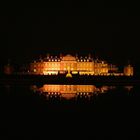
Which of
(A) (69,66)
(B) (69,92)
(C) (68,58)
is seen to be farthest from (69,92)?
(C) (68,58)

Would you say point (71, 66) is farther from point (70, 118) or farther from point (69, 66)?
point (70, 118)

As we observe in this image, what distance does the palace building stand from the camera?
6291cm

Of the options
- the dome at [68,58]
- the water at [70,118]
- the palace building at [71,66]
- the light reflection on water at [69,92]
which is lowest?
the water at [70,118]

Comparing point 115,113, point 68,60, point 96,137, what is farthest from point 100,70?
point 96,137

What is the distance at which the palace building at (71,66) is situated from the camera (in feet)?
206

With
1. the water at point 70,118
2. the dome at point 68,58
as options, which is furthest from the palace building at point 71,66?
the water at point 70,118

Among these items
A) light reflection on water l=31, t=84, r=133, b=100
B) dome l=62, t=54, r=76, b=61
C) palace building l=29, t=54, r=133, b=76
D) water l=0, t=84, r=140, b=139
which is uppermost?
dome l=62, t=54, r=76, b=61

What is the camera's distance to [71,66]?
208 feet

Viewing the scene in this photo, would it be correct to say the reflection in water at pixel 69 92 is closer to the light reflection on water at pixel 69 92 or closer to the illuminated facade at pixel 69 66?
the light reflection on water at pixel 69 92

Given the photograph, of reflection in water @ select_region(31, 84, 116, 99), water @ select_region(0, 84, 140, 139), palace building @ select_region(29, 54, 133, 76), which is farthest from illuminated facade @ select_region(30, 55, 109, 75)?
water @ select_region(0, 84, 140, 139)

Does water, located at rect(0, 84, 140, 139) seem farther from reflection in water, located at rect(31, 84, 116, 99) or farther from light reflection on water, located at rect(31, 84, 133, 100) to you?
reflection in water, located at rect(31, 84, 116, 99)

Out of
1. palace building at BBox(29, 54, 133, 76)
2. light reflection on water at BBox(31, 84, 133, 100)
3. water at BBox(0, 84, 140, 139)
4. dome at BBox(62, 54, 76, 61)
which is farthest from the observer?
dome at BBox(62, 54, 76, 61)

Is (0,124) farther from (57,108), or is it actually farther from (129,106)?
(129,106)

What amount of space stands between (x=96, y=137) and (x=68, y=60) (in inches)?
2100
